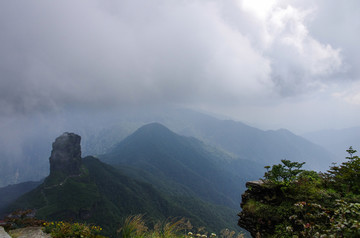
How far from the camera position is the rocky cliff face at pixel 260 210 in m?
7.15

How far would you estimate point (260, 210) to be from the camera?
25.0 feet

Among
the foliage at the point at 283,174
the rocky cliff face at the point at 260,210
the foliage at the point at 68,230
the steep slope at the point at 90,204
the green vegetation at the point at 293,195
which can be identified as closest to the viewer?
the foliage at the point at 68,230

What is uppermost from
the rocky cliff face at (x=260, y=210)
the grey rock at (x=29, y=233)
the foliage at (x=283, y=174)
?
the foliage at (x=283, y=174)

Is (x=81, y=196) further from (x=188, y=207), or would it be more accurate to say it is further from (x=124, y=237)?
(x=124, y=237)

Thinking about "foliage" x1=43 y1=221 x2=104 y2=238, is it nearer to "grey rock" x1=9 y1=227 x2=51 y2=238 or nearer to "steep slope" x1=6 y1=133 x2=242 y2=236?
"grey rock" x1=9 y1=227 x2=51 y2=238

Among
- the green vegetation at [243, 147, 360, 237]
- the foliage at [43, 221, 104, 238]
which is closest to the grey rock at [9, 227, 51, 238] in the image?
the foliage at [43, 221, 104, 238]

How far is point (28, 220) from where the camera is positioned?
702 cm

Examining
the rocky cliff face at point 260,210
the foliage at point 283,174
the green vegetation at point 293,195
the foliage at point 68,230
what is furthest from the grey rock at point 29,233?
the foliage at point 283,174

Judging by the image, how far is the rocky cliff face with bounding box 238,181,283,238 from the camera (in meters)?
7.15

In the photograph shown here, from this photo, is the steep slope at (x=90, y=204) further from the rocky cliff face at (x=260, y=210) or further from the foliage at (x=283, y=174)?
the foliage at (x=283, y=174)

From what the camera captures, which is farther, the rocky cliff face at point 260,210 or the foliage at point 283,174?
the foliage at point 283,174

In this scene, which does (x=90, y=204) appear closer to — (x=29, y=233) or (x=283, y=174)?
(x=29, y=233)

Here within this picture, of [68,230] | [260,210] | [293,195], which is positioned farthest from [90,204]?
[293,195]

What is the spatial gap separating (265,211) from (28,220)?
A: 967 cm
